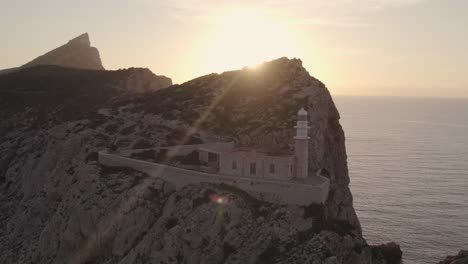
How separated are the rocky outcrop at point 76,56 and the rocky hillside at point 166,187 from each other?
239 ft

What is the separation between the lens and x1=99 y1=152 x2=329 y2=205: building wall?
39719mm

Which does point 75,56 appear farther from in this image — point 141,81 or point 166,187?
point 166,187

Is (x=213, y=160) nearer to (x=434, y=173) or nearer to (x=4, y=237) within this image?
(x=4, y=237)

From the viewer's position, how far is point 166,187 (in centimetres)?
4666

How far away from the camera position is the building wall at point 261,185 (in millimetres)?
39719

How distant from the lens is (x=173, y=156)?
183 feet

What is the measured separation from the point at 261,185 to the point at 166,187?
1039cm

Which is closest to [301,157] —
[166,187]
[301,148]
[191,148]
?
[301,148]

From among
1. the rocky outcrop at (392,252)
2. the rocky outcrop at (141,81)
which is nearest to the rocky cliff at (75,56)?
the rocky outcrop at (141,81)

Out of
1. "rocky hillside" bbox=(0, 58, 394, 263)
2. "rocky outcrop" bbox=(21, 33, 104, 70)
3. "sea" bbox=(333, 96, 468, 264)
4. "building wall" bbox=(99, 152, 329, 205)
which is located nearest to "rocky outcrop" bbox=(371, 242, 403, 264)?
"sea" bbox=(333, 96, 468, 264)

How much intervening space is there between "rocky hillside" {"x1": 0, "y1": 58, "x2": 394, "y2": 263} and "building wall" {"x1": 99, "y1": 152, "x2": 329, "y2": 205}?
765 millimetres

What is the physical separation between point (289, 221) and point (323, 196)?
3927mm

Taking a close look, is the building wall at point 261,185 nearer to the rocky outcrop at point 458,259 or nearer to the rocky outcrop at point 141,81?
the rocky outcrop at point 458,259

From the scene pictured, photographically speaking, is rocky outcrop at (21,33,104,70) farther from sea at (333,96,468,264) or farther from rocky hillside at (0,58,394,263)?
sea at (333,96,468,264)
